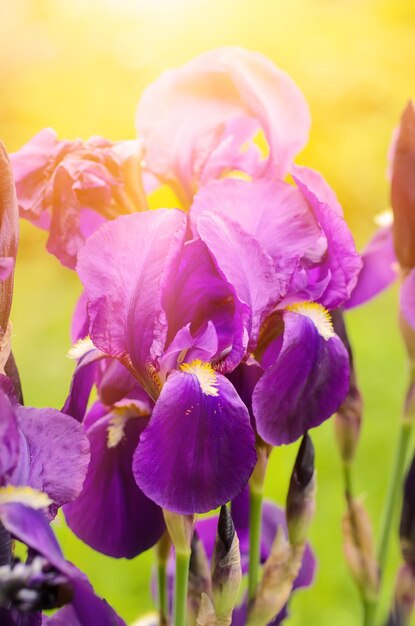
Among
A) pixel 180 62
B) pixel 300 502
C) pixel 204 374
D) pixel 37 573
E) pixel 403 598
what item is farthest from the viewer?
pixel 180 62

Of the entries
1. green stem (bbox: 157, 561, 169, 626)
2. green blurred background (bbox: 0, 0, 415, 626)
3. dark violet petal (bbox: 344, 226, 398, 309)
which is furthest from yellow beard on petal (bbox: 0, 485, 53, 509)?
green blurred background (bbox: 0, 0, 415, 626)

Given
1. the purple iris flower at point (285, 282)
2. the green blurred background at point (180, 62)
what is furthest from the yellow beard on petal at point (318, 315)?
the green blurred background at point (180, 62)

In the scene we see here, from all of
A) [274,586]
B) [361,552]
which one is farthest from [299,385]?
[361,552]

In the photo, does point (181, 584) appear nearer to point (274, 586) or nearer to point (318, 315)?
point (274, 586)

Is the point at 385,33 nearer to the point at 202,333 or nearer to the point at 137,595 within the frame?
the point at 137,595

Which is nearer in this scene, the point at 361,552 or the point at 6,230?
the point at 6,230

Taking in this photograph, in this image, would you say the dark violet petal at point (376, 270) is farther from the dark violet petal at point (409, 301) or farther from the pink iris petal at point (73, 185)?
the pink iris petal at point (73, 185)

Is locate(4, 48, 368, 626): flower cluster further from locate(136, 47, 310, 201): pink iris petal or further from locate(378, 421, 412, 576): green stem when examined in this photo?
locate(378, 421, 412, 576): green stem
